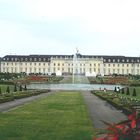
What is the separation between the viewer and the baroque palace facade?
122188 mm

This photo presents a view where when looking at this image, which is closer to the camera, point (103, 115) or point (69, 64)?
point (103, 115)

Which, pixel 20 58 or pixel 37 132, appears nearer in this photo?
pixel 37 132

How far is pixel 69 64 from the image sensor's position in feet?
398

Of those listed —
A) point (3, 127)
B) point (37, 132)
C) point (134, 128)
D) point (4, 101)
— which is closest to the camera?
point (134, 128)

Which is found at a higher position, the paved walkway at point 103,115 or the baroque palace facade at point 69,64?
the baroque palace facade at point 69,64

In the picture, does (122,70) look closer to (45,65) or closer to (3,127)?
(45,65)

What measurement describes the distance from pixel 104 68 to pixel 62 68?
1203 centimetres

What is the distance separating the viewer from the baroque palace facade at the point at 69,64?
122 m

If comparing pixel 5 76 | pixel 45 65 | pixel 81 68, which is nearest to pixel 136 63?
pixel 81 68

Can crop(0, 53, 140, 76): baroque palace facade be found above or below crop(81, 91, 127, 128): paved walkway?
above

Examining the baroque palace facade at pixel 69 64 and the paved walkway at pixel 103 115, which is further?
the baroque palace facade at pixel 69 64

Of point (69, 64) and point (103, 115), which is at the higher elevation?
point (69, 64)

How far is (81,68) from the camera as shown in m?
→ 122

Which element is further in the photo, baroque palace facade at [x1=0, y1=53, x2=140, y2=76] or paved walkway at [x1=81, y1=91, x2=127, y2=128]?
baroque palace facade at [x1=0, y1=53, x2=140, y2=76]
